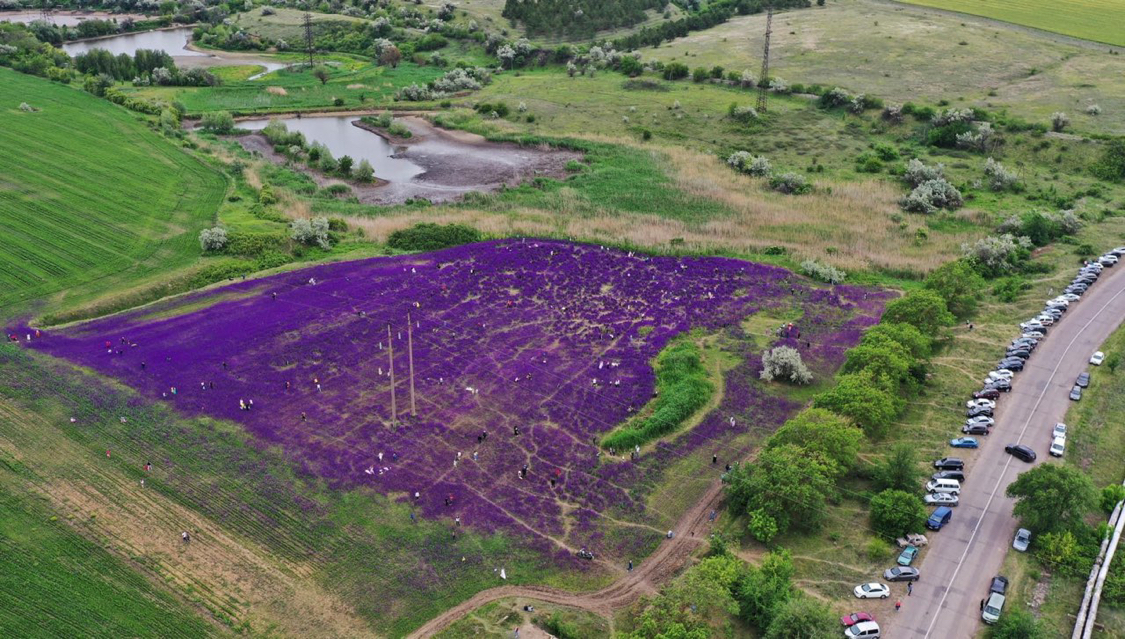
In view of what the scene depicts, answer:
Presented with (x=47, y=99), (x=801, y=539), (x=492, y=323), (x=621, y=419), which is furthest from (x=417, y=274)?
(x=47, y=99)

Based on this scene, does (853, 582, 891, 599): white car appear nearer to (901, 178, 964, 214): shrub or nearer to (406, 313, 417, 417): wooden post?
(406, 313, 417, 417): wooden post

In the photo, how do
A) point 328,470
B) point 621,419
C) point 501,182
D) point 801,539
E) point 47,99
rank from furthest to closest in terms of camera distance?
point 47,99, point 501,182, point 621,419, point 328,470, point 801,539

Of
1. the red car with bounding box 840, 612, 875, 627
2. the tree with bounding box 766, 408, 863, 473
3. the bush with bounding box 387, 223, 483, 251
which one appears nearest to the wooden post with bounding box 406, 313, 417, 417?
the bush with bounding box 387, 223, 483, 251

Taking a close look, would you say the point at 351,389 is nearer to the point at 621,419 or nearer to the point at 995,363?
the point at 621,419

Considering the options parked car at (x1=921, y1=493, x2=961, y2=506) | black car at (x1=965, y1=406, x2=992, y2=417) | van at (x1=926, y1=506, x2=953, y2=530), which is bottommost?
van at (x1=926, y1=506, x2=953, y2=530)

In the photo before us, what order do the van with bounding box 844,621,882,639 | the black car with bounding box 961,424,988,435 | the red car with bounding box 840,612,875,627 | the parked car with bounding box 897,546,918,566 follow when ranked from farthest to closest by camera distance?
the black car with bounding box 961,424,988,435 < the parked car with bounding box 897,546,918,566 < the red car with bounding box 840,612,875,627 < the van with bounding box 844,621,882,639

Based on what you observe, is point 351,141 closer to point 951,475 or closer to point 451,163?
point 451,163

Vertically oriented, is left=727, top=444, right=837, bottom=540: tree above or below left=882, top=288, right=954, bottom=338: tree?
below
